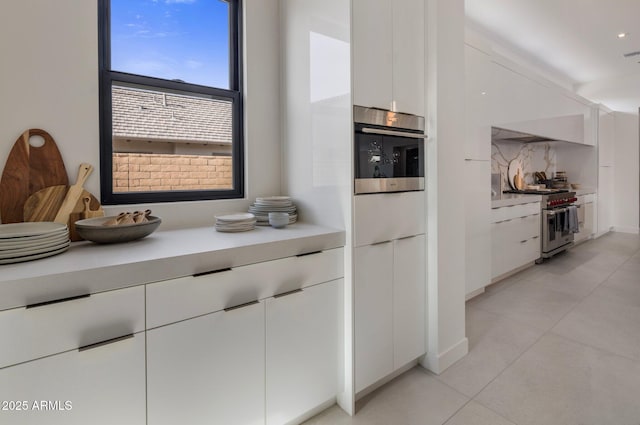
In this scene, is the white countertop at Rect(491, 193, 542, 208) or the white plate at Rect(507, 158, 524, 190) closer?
the white countertop at Rect(491, 193, 542, 208)

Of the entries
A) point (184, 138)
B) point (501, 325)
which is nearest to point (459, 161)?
point (501, 325)

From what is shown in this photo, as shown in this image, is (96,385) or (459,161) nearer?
(96,385)

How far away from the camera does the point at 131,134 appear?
5.49 feet

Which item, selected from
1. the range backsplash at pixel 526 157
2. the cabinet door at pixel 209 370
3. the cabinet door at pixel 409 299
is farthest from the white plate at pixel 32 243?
the range backsplash at pixel 526 157

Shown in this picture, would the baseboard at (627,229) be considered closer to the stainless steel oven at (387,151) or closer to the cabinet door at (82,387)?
the stainless steel oven at (387,151)

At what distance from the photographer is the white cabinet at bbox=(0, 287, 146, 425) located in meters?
0.88

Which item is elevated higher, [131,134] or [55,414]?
[131,134]

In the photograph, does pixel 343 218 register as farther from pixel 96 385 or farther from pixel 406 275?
pixel 96 385

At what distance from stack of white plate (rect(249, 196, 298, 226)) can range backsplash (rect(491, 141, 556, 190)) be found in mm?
3525

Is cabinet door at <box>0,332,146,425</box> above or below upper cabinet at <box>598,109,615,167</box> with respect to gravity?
below

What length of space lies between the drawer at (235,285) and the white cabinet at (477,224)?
179 cm

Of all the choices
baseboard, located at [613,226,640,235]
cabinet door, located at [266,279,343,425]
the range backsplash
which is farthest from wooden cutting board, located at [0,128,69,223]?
baseboard, located at [613,226,640,235]

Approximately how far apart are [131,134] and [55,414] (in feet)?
4.13

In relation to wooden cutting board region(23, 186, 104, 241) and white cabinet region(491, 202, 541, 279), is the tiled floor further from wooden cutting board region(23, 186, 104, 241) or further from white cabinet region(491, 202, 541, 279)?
wooden cutting board region(23, 186, 104, 241)
